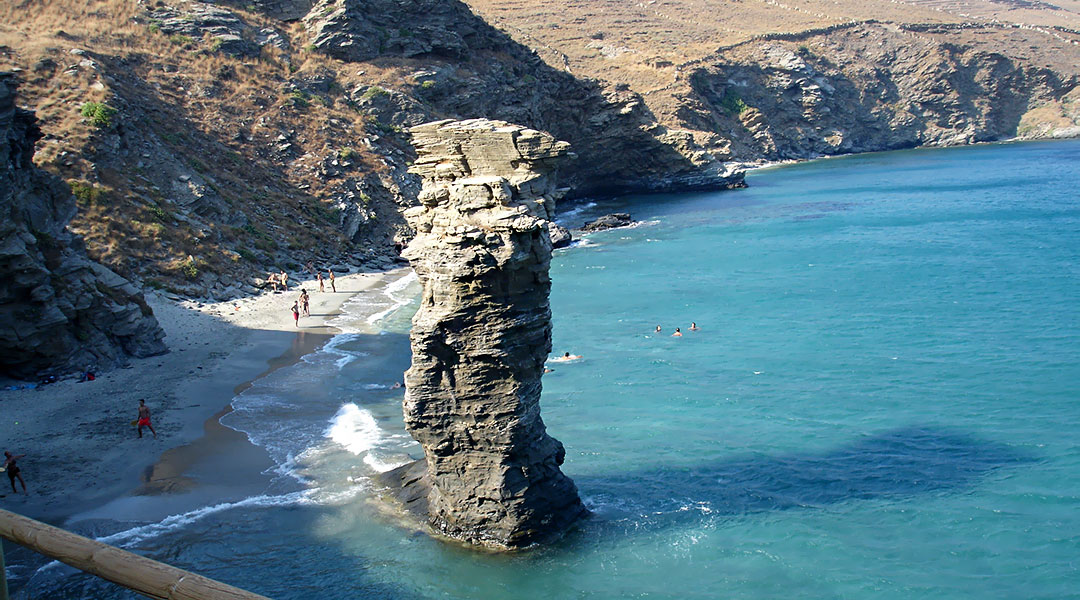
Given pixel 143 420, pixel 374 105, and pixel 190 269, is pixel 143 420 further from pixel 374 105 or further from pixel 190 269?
pixel 374 105

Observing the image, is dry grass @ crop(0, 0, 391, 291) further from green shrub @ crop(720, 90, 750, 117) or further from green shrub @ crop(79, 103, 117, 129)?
green shrub @ crop(720, 90, 750, 117)

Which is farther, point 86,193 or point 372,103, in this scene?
point 372,103

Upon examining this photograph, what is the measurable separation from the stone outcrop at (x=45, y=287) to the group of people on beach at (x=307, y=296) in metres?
8.04

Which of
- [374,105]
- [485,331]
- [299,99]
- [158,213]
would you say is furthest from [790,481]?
[374,105]

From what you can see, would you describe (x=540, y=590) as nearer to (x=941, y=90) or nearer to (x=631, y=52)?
(x=631, y=52)

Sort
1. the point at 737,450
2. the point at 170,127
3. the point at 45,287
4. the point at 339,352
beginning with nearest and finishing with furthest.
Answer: the point at 737,450 → the point at 45,287 → the point at 339,352 → the point at 170,127

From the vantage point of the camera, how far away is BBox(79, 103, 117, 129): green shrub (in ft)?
159

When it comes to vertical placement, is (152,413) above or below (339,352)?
above

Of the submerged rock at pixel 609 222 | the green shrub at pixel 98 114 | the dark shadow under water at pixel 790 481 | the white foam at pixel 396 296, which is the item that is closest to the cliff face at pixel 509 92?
the submerged rock at pixel 609 222

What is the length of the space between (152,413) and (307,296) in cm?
1708

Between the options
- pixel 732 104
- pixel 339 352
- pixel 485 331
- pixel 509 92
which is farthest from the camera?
pixel 732 104

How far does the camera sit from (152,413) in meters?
28.0

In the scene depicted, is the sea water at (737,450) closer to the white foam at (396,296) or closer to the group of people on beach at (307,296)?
the white foam at (396,296)

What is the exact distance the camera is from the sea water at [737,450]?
59.2ft
